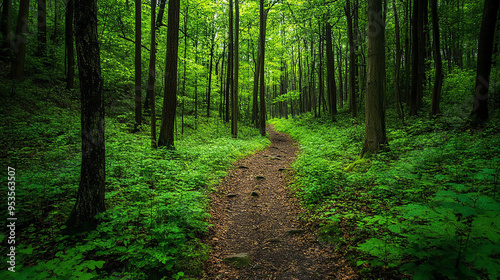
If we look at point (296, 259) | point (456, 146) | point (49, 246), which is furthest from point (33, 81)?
point (456, 146)

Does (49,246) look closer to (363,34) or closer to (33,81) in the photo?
(33,81)

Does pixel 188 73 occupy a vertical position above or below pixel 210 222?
above

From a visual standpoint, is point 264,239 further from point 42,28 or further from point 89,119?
point 42,28

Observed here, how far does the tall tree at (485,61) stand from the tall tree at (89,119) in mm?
11951

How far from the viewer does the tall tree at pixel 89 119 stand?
3605 mm

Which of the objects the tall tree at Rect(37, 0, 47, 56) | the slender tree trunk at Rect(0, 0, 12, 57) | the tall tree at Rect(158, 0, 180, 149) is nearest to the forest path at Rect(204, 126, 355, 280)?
the tall tree at Rect(158, 0, 180, 149)

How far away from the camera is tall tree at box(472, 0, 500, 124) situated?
26.0 feet

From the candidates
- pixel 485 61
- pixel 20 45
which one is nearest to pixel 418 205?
pixel 485 61

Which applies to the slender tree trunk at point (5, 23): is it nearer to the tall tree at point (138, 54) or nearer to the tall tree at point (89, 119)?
the tall tree at point (138, 54)

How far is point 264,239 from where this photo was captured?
15.0ft

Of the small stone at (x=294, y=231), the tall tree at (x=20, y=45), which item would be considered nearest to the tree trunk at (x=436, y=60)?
the small stone at (x=294, y=231)

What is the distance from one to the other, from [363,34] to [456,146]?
1871 centimetres

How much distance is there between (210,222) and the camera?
5078 mm

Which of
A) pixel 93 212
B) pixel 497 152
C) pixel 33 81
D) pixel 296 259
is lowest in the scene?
pixel 296 259
